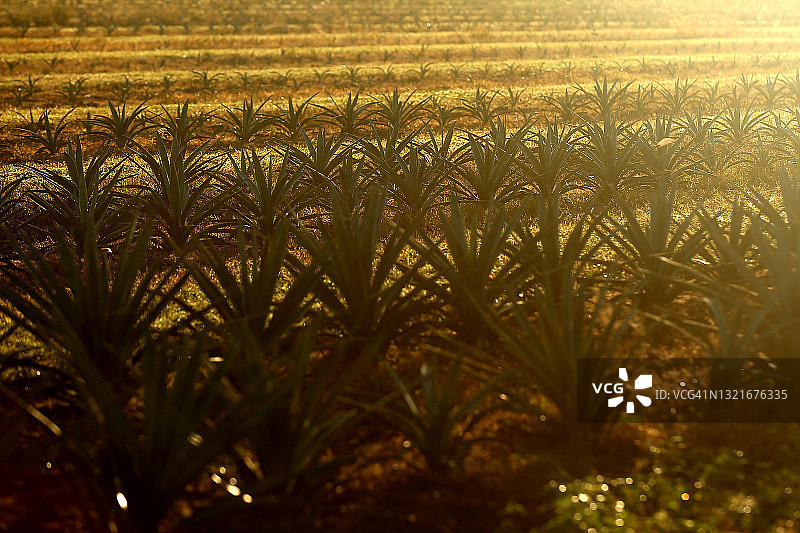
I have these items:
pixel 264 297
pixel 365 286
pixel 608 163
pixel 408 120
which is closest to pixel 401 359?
pixel 365 286

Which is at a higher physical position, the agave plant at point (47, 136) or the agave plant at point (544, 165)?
the agave plant at point (47, 136)

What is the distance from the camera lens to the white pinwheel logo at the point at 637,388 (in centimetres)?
231

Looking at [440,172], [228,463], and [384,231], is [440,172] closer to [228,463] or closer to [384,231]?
[384,231]

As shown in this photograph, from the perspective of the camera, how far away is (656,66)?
52.6 feet

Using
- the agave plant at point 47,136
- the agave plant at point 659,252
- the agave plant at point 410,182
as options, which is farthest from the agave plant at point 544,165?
the agave plant at point 47,136

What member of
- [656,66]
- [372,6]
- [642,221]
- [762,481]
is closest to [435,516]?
[762,481]

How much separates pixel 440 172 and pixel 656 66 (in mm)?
12266

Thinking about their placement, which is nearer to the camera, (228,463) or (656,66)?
(228,463)

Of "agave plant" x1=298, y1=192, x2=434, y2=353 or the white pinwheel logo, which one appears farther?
"agave plant" x1=298, y1=192, x2=434, y2=353

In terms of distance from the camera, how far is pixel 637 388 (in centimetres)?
249

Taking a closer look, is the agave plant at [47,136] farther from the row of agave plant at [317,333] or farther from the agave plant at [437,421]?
the agave plant at [437,421]

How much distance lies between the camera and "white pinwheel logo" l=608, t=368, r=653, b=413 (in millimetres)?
2314

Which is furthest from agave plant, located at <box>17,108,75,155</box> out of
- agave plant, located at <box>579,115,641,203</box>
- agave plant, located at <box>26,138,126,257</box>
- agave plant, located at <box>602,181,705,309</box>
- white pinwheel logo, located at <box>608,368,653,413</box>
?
white pinwheel logo, located at <box>608,368,653,413</box>

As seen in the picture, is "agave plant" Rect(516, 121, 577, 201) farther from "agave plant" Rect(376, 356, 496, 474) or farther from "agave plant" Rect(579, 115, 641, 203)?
"agave plant" Rect(376, 356, 496, 474)
